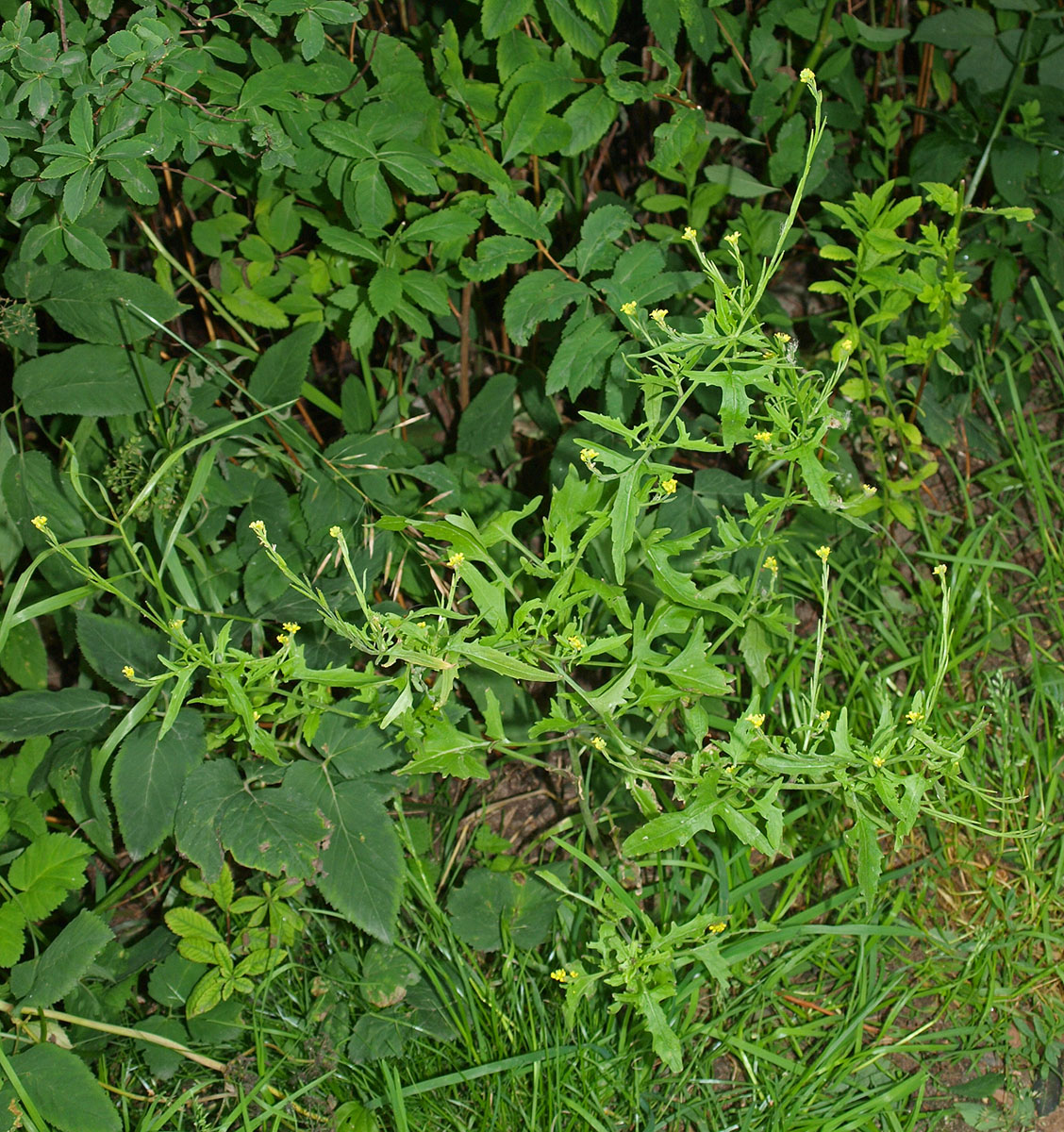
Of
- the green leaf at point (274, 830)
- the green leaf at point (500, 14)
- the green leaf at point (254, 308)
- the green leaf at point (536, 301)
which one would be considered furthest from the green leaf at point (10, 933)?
the green leaf at point (500, 14)

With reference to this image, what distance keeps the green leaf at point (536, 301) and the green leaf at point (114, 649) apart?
0.70m

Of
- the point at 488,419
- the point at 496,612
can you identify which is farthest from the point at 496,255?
the point at 496,612

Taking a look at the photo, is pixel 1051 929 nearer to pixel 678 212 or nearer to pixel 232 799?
pixel 232 799

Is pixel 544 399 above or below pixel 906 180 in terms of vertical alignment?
below

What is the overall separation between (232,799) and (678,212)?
1344mm

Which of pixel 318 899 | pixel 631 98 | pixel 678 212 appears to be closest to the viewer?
pixel 631 98

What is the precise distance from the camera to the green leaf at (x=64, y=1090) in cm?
133

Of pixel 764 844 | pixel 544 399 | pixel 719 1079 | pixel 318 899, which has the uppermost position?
pixel 544 399

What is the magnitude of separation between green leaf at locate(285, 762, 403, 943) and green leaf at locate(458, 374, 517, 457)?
0.63 metres

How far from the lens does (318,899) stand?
67.3 inches

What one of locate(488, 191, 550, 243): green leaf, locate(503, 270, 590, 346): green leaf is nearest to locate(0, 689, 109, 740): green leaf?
locate(503, 270, 590, 346): green leaf

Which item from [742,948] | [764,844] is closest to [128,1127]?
[742,948]

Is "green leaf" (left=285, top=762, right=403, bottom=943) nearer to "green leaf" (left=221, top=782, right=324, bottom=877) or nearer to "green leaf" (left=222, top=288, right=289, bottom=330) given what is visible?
"green leaf" (left=221, top=782, right=324, bottom=877)

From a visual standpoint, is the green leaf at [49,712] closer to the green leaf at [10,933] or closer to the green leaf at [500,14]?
the green leaf at [10,933]
